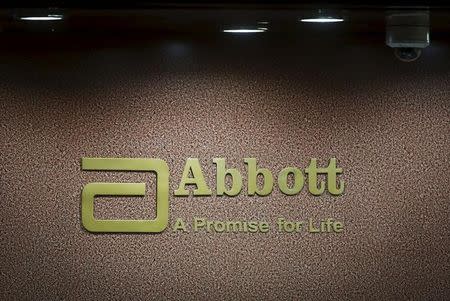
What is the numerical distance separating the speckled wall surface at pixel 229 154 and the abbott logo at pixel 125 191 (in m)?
0.05

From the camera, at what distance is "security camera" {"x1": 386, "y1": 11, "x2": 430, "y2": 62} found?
581cm

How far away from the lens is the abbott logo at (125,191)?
6.38 metres

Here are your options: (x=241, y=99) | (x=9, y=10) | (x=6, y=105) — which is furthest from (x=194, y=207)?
(x=9, y=10)

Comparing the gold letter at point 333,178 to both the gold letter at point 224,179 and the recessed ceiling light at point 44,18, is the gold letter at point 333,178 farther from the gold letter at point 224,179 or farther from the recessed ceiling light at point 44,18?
the recessed ceiling light at point 44,18

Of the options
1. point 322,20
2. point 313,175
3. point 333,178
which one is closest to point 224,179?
point 313,175

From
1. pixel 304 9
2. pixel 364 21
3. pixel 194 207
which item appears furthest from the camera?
pixel 194 207

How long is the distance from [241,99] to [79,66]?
3.24 ft

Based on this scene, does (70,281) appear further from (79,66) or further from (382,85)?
(382,85)

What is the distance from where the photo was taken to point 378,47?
662 centimetres

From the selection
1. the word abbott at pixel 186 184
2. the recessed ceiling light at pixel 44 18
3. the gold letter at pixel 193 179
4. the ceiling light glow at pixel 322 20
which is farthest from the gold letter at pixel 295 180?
the recessed ceiling light at pixel 44 18

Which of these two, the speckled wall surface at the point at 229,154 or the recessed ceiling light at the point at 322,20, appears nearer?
the recessed ceiling light at the point at 322,20

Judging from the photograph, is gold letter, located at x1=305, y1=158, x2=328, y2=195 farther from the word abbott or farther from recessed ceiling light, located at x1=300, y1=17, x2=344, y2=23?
recessed ceiling light, located at x1=300, y1=17, x2=344, y2=23

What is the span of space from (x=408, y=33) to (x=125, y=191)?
188cm

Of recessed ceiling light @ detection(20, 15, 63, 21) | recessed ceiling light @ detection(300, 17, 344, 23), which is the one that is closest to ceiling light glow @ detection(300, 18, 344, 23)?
recessed ceiling light @ detection(300, 17, 344, 23)
